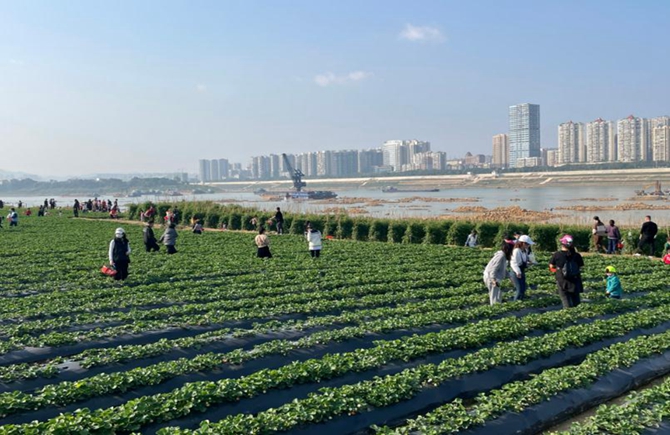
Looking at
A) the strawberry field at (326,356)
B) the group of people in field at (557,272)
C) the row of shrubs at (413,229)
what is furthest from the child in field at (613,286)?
the row of shrubs at (413,229)

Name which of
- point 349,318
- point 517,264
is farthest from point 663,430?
point 517,264

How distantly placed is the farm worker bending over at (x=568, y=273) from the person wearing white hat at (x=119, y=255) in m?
12.0

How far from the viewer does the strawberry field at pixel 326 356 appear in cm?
759

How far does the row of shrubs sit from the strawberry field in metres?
10.6

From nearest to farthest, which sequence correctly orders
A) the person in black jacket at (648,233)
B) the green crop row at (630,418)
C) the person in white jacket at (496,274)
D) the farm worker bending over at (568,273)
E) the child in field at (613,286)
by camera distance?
the green crop row at (630,418), the farm worker bending over at (568,273), the person in white jacket at (496,274), the child in field at (613,286), the person in black jacket at (648,233)

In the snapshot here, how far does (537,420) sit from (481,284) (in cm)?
1003

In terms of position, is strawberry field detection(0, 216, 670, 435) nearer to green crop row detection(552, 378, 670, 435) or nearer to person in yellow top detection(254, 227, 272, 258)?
green crop row detection(552, 378, 670, 435)

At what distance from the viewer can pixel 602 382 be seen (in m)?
9.06

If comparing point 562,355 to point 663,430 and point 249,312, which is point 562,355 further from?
point 249,312

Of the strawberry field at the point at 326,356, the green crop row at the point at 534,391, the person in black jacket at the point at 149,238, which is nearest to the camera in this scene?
the green crop row at the point at 534,391

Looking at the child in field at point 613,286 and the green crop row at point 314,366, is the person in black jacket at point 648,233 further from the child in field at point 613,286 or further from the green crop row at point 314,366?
the green crop row at point 314,366

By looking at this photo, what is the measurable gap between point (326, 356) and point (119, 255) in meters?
10.6

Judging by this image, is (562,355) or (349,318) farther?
(349,318)

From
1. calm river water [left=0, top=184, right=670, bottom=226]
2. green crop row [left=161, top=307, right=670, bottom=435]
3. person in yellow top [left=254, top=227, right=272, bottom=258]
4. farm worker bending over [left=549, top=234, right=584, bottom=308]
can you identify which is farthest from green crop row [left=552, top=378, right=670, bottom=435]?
calm river water [left=0, top=184, right=670, bottom=226]
